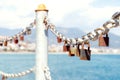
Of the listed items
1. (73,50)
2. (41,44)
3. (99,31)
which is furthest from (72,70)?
(99,31)

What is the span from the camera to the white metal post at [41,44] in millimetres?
5602

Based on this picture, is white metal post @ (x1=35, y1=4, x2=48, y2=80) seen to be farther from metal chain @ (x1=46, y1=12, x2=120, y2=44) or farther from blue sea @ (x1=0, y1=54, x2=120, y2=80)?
blue sea @ (x1=0, y1=54, x2=120, y2=80)

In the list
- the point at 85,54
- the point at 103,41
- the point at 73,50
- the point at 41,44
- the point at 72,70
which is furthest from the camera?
the point at 72,70

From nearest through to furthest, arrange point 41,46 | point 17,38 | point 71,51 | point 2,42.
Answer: point 71,51, point 41,46, point 17,38, point 2,42

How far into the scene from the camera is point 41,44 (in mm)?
5605

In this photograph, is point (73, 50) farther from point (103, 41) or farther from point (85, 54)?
point (103, 41)

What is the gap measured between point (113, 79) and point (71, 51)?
3957 centimetres

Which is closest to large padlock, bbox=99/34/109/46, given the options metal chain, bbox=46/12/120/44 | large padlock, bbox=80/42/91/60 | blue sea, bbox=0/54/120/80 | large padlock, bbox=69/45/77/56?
metal chain, bbox=46/12/120/44

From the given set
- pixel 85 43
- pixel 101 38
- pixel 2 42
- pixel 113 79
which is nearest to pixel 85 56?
pixel 85 43

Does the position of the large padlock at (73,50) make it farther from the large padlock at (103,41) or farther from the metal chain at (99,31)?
the large padlock at (103,41)

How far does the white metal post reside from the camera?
18.4 feet

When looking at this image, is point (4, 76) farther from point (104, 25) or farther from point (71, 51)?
point (104, 25)

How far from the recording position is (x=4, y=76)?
689 cm

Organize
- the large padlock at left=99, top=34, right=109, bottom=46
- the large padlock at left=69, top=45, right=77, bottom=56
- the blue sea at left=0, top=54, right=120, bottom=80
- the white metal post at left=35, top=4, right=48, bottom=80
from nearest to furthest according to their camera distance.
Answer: the large padlock at left=99, top=34, right=109, bottom=46 < the large padlock at left=69, top=45, right=77, bottom=56 < the white metal post at left=35, top=4, right=48, bottom=80 < the blue sea at left=0, top=54, right=120, bottom=80
